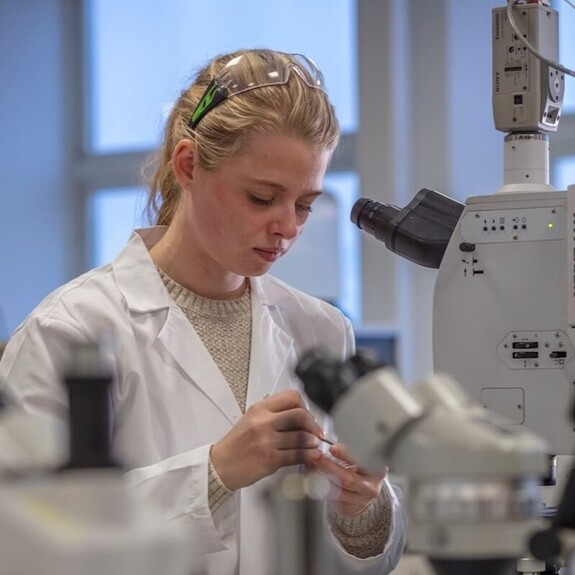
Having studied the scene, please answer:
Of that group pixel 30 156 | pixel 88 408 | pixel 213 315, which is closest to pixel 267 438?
pixel 213 315

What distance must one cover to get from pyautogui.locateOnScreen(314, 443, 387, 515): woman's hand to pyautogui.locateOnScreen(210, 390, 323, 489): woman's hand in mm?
42

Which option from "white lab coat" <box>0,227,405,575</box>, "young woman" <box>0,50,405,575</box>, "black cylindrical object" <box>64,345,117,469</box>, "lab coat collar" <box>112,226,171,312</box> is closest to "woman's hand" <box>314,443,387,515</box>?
"young woman" <box>0,50,405,575</box>

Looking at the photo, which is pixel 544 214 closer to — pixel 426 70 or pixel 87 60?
pixel 426 70

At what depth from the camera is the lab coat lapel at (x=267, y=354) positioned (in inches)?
68.7

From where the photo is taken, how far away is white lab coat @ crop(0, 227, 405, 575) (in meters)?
1.47

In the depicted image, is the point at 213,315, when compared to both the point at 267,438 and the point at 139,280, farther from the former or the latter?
the point at 267,438

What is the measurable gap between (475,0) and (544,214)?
2475 mm

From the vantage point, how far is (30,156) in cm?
471

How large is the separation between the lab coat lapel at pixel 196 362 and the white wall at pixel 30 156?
9.98 ft

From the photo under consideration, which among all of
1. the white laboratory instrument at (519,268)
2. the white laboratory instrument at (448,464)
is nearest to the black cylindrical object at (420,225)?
the white laboratory instrument at (519,268)

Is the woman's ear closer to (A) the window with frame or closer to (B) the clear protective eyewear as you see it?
(B) the clear protective eyewear

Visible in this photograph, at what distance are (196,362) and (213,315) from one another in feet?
0.37

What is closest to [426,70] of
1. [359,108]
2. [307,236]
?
[359,108]

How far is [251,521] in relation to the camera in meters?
1.62
